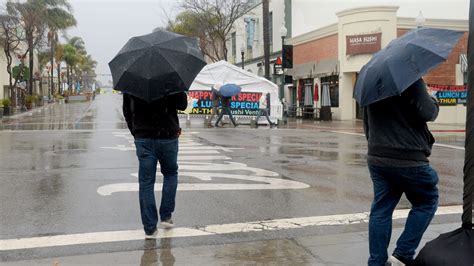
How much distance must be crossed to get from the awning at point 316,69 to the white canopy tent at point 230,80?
6216mm

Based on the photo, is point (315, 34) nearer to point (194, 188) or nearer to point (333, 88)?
point (333, 88)

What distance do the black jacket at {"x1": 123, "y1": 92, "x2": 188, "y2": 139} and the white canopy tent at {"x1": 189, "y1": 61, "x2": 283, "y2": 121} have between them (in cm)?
1797

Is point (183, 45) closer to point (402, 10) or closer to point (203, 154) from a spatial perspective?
point (203, 154)

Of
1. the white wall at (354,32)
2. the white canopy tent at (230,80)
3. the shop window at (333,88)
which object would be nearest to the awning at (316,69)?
the shop window at (333,88)

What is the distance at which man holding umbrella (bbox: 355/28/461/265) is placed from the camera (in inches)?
140

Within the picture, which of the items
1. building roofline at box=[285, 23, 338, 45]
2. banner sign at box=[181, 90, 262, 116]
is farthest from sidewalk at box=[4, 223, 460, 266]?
building roofline at box=[285, 23, 338, 45]

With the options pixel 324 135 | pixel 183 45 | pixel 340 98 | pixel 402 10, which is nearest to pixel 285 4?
pixel 402 10

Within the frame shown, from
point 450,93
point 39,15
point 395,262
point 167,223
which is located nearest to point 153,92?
point 167,223

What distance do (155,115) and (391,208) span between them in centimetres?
243

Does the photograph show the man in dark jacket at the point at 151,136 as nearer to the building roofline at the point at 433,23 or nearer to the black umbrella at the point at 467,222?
the black umbrella at the point at 467,222

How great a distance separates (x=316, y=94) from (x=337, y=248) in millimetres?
25320

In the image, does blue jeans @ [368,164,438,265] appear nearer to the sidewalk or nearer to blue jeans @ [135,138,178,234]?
the sidewalk

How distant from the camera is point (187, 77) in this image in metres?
4.88

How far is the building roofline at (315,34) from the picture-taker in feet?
93.7
